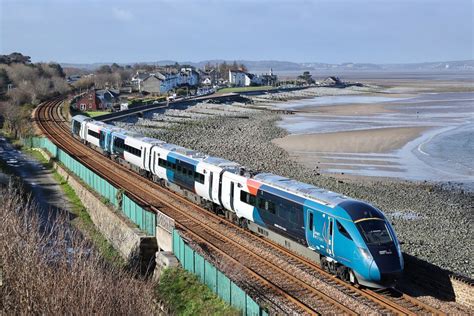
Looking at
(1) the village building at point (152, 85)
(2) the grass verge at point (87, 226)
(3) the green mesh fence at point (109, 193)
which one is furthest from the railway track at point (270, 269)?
(1) the village building at point (152, 85)

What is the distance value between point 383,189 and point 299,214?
19.8m

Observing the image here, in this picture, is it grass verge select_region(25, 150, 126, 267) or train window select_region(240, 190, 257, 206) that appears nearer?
train window select_region(240, 190, 257, 206)

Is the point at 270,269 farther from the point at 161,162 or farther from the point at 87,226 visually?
the point at 161,162

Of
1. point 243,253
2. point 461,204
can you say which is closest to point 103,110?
point 461,204

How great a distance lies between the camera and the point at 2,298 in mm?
13055

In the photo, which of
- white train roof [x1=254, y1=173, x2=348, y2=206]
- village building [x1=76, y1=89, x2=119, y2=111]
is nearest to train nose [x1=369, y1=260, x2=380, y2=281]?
white train roof [x1=254, y1=173, x2=348, y2=206]

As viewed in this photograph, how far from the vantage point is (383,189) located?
38.1 meters

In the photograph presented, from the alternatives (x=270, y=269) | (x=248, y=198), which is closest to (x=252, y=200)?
(x=248, y=198)

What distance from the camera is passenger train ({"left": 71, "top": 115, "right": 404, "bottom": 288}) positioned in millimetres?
16969

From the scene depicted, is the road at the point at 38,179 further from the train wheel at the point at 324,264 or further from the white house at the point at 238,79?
the white house at the point at 238,79

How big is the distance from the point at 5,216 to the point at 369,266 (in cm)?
983

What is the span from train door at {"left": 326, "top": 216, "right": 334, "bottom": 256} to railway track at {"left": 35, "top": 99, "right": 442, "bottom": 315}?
2.92ft

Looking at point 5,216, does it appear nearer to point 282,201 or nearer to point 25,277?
point 25,277

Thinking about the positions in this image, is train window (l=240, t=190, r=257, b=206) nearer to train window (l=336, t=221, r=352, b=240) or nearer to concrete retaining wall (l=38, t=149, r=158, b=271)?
concrete retaining wall (l=38, t=149, r=158, b=271)
